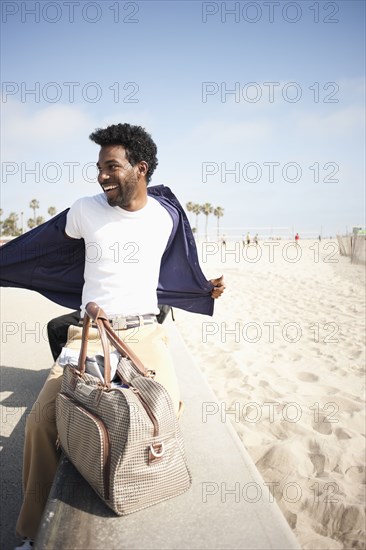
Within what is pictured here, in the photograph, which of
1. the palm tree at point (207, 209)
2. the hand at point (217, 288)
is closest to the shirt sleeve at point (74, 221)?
the hand at point (217, 288)

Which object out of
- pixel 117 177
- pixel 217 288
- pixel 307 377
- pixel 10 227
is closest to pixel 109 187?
pixel 117 177

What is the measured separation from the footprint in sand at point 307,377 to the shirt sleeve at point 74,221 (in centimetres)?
351

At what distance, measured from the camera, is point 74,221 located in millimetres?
2570

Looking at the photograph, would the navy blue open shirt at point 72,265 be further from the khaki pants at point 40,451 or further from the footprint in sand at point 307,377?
the footprint in sand at point 307,377

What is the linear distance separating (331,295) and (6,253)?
10839 millimetres

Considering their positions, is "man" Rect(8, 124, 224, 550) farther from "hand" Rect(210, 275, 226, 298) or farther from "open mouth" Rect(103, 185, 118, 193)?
"hand" Rect(210, 275, 226, 298)

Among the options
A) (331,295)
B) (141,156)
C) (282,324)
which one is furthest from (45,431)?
(331,295)

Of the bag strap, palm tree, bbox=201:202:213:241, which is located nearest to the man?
the bag strap

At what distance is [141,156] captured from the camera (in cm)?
270

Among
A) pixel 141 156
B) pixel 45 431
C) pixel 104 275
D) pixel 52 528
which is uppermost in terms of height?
pixel 141 156

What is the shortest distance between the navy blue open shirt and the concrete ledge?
163 cm

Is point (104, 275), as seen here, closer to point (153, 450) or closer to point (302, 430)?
point (153, 450)

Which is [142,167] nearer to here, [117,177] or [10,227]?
[117,177]

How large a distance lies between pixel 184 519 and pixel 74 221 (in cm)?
190
